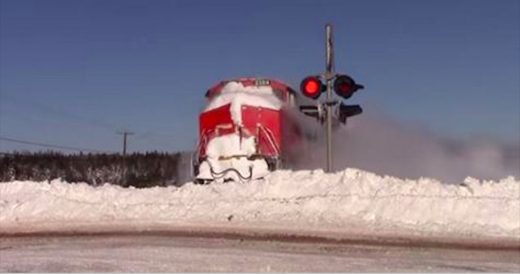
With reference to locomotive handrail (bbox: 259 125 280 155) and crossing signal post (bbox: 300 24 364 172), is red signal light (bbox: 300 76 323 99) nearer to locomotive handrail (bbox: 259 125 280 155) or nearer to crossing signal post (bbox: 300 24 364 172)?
crossing signal post (bbox: 300 24 364 172)

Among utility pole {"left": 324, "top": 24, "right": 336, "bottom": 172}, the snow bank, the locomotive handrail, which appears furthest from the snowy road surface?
the locomotive handrail

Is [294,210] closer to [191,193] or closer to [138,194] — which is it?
[191,193]

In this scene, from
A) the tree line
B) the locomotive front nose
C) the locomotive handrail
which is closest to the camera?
the locomotive front nose

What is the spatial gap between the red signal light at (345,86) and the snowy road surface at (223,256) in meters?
4.92

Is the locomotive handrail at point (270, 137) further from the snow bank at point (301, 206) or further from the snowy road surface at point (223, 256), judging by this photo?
the snowy road surface at point (223, 256)

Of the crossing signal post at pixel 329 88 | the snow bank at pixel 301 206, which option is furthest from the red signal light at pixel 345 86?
the snow bank at pixel 301 206

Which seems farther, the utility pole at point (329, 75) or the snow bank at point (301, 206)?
the utility pole at point (329, 75)

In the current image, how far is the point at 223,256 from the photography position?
11070 mm

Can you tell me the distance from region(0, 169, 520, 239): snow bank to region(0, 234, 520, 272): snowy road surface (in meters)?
1.62

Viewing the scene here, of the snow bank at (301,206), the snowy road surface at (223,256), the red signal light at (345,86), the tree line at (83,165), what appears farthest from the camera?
the tree line at (83,165)

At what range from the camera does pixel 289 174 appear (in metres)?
17.4

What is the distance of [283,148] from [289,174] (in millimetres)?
4145

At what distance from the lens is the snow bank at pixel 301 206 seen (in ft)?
47.6

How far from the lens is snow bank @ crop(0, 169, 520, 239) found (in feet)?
47.6
